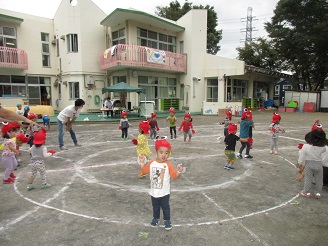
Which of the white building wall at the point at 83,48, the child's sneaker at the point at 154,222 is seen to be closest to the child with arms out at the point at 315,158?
→ the child's sneaker at the point at 154,222

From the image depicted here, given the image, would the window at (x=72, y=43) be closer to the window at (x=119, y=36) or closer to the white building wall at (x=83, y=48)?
the white building wall at (x=83, y=48)

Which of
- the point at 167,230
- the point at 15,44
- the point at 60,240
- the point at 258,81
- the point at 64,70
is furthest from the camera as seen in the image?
the point at 258,81

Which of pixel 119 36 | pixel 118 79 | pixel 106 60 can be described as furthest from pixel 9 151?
pixel 119 36

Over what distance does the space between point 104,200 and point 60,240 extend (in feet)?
4.37

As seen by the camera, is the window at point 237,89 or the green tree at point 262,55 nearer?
the window at point 237,89

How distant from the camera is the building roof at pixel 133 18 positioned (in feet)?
66.3

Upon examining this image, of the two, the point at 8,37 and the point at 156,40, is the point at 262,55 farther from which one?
the point at 8,37

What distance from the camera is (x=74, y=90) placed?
23.5m

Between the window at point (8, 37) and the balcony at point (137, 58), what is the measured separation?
7.87 metres

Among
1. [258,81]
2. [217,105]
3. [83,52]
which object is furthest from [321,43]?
[83,52]

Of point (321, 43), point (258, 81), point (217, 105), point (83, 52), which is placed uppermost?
point (321, 43)

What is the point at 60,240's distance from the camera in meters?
3.35

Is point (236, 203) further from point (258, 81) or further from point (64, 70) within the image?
point (258, 81)

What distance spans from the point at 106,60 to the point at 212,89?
11.6 metres
